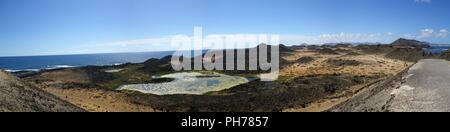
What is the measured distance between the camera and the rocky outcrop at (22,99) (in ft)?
61.3

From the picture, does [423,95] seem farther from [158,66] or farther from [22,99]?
[158,66]

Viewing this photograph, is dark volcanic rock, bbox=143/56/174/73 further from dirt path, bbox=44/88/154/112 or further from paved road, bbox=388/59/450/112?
paved road, bbox=388/59/450/112

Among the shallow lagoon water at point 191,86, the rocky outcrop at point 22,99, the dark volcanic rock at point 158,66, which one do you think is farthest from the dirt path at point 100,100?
the dark volcanic rock at point 158,66

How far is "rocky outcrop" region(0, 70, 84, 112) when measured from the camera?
1867 centimetres

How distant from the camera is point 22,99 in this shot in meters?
20.4

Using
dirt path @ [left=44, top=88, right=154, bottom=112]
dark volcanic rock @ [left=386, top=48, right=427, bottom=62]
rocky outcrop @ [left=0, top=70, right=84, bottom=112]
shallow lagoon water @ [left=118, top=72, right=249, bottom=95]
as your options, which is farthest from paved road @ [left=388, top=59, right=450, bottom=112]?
dark volcanic rock @ [left=386, top=48, right=427, bottom=62]

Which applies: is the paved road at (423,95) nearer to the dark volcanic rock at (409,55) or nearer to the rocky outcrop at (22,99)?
the rocky outcrop at (22,99)

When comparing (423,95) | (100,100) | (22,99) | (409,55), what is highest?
(409,55)

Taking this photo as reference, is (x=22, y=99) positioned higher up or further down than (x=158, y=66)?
higher up

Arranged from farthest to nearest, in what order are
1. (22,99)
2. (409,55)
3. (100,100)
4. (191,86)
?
(409,55), (191,86), (100,100), (22,99)

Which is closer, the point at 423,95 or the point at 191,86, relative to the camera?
the point at 423,95

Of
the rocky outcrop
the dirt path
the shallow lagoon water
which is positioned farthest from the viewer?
the shallow lagoon water

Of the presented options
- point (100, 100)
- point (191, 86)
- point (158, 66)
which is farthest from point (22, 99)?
point (158, 66)

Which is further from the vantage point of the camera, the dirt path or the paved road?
the dirt path
